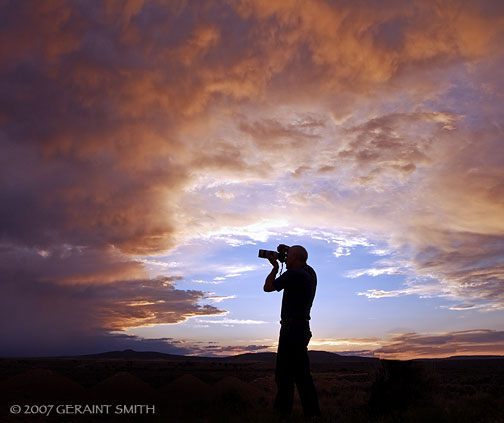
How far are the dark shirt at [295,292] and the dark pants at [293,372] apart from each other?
0.18 meters

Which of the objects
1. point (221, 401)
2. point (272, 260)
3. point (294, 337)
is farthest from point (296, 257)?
point (221, 401)

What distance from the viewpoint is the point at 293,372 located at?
5.84 m

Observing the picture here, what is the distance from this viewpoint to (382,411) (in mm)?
7938

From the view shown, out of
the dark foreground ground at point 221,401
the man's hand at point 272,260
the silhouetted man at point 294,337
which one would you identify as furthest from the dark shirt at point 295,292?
the dark foreground ground at point 221,401

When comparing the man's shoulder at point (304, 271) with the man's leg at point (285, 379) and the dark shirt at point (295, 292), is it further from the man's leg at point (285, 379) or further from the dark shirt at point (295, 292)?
the man's leg at point (285, 379)

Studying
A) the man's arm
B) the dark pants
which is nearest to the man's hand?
the man's arm

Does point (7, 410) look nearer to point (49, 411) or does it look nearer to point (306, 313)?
point (49, 411)

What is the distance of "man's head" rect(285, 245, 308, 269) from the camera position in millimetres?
6309

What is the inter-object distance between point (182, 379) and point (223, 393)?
2198mm

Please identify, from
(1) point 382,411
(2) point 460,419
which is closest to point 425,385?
(1) point 382,411

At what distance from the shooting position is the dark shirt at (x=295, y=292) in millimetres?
6027

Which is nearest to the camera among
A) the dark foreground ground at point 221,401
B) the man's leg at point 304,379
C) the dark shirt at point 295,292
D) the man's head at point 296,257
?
the man's leg at point 304,379

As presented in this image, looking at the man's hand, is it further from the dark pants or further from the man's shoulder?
the dark pants

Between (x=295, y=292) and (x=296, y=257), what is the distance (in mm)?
533
